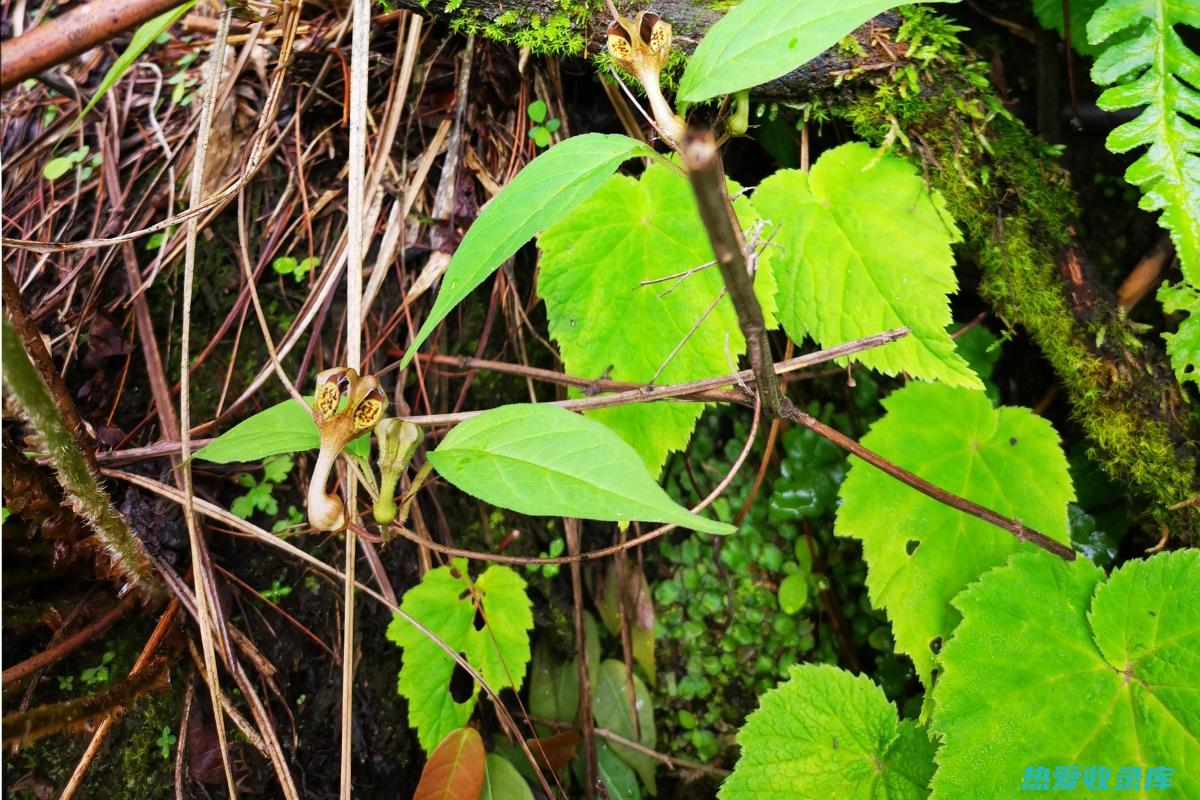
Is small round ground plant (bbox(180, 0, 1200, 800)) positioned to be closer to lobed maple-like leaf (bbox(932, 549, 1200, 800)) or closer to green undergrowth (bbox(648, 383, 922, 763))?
lobed maple-like leaf (bbox(932, 549, 1200, 800))

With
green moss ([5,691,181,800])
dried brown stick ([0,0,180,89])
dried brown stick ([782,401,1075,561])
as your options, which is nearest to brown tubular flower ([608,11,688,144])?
dried brown stick ([0,0,180,89])

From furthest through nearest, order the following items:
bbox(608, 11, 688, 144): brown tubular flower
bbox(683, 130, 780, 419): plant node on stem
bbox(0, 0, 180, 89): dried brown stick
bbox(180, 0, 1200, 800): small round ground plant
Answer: bbox(180, 0, 1200, 800): small round ground plant
bbox(608, 11, 688, 144): brown tubular flower
bbox(0, 0, 180, 89): dried brown stick
bbox(683, 130, 780, 419): plant node on stem

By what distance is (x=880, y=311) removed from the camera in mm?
1346

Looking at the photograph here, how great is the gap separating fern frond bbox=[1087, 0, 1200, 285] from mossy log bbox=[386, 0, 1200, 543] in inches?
7.7

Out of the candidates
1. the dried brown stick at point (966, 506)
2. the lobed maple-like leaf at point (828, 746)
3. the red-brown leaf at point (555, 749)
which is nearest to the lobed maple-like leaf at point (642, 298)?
the dried brown stick at point (966, 506)

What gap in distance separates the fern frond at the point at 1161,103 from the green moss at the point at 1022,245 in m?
0.19

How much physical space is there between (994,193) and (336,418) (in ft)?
4.34

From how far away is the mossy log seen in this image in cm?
141

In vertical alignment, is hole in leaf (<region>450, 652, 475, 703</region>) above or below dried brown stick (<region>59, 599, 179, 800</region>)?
below

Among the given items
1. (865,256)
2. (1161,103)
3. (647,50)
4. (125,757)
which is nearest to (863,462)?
(865,256)

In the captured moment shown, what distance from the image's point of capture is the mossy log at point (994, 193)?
141cm

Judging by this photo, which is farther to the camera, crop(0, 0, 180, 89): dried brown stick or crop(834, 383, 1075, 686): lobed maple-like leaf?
crop(834, 383, 1075, 686): lobed maple-like leaf

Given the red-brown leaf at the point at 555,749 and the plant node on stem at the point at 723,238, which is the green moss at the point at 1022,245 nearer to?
the plant node on stem at the point at 723,238

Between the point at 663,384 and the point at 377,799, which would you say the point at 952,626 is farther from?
the point at 377,799
